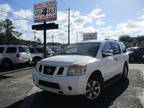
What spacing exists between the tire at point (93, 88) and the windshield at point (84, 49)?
0.84 m

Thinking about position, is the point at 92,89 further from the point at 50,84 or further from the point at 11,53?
the point at 11,53

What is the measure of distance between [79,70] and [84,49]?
1561 millimetres

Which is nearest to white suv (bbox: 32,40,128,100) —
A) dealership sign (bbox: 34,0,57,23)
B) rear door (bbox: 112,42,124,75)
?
rear door (bbox: 112,42,124,75)

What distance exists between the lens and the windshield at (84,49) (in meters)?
7.05

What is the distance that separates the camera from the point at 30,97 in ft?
23.3

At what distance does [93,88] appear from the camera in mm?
6453

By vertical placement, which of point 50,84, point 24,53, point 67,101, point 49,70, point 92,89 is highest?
point 49,70

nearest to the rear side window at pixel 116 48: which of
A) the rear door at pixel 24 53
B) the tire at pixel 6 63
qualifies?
the rear door at pixel 24 53

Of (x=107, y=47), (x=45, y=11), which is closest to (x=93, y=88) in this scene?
(x=107, y=47)

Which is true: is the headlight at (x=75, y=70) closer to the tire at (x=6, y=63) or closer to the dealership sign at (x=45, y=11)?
the tire at (x=6, y=63)

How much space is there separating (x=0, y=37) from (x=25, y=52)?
2109 inches

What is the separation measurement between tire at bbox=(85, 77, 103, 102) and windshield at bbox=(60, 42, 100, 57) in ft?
2.75

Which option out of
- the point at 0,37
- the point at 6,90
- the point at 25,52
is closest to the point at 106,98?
the point at 6,90

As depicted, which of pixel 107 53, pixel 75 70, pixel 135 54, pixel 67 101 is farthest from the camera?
pixel 135 54
